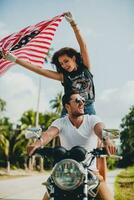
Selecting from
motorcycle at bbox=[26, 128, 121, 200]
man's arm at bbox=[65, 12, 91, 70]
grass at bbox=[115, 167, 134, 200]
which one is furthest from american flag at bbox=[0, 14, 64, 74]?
grass at bbox=[115, 167, 134, 200]

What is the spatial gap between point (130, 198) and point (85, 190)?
5.85m

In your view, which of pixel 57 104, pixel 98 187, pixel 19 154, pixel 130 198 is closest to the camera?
pixel 98 187

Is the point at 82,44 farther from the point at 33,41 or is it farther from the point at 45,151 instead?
the point at 33,41

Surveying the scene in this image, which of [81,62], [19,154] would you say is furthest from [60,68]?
[19,154]

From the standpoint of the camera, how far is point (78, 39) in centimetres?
363

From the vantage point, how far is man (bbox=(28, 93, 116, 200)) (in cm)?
259

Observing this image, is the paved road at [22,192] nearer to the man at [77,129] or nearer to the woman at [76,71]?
the woman at [76,71]

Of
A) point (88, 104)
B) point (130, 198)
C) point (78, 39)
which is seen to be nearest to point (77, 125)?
point (88, 104)

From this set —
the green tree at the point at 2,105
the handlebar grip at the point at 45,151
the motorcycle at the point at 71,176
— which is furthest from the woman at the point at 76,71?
the green tree at the point at 2,105

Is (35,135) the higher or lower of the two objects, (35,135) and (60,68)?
the lower

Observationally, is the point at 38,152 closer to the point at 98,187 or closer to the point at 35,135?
the point at 35,135

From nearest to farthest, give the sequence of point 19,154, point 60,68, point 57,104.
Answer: point 60,68 < point 19,154 < point 57,104

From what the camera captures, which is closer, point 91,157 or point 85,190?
point 85,190

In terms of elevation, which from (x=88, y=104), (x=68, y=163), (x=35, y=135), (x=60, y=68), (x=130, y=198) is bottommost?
(x=130, y=198)
